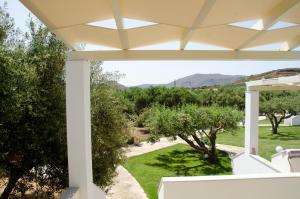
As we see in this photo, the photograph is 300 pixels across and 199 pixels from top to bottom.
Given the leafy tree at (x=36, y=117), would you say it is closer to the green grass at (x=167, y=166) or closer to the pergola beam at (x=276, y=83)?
the pergola beam at (x=276, y=83)

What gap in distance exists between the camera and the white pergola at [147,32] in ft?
9.29

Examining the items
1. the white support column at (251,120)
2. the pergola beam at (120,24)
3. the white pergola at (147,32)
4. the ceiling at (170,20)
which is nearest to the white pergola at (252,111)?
the white support column at (251,120)

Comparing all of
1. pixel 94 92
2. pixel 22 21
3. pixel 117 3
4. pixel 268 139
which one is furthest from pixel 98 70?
pixel 268 139

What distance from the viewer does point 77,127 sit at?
4488 millimetres

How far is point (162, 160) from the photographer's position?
19391mm

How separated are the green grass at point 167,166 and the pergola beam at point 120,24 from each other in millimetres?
9639

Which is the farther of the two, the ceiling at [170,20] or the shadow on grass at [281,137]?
the shadow on grass at [281,137]

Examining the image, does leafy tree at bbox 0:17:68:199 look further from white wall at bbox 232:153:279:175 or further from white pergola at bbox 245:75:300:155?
white pergola at bbox 245:75:300:155

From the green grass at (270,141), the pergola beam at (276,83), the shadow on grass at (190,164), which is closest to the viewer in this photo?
the pergola beam at (276,83)

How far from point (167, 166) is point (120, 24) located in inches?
604

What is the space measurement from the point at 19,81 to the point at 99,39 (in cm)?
367

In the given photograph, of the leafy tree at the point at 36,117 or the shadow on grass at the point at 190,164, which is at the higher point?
the leafy tree at the point at 36,117

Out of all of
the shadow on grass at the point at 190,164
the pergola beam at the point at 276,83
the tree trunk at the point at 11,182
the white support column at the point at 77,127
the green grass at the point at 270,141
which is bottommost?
the shadow on grass at the point at 190,164

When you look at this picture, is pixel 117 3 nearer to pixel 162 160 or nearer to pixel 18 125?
pixel 18 125
